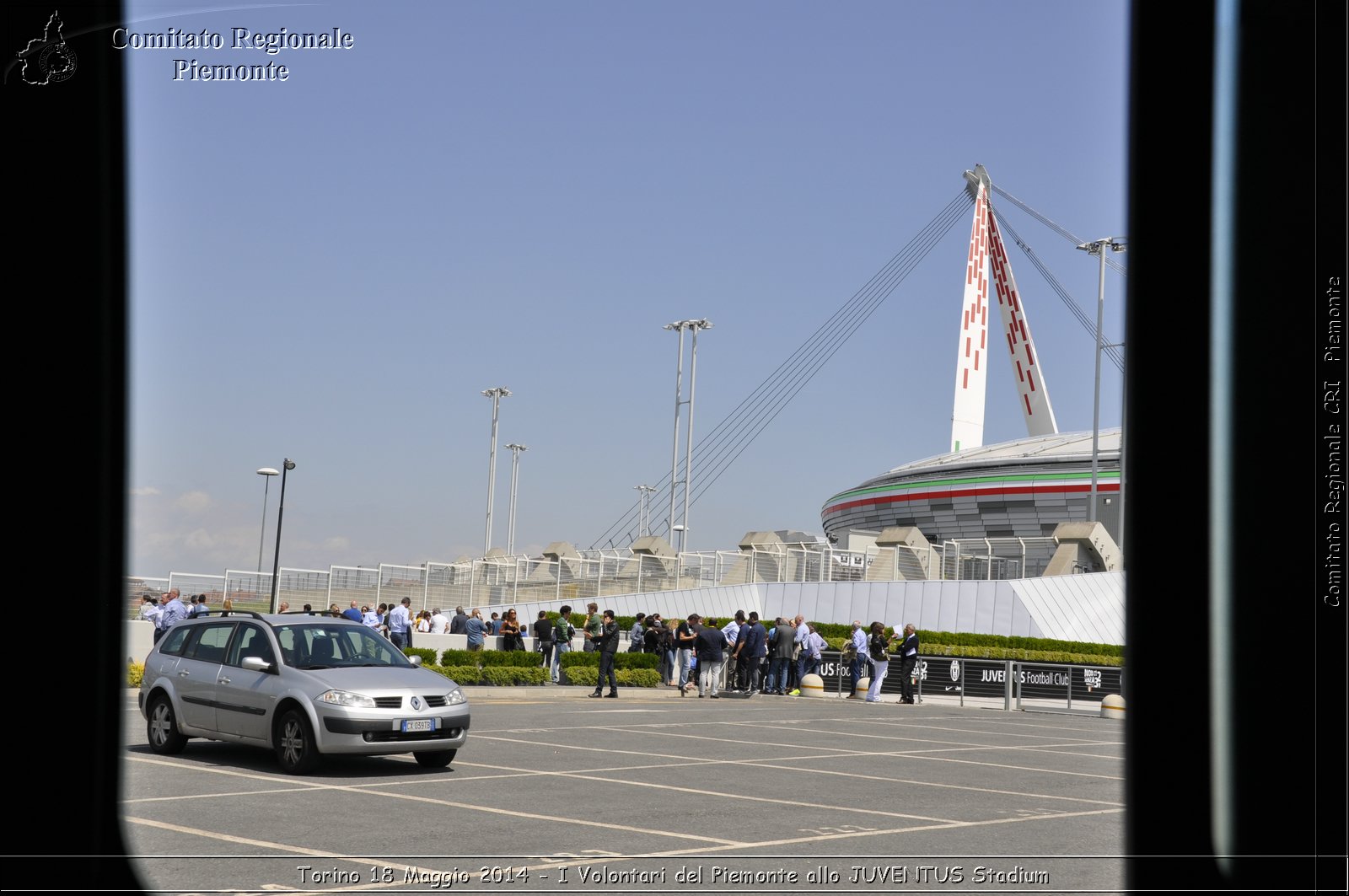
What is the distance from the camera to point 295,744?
1199 cm

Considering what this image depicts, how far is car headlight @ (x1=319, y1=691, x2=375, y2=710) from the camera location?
464 inches

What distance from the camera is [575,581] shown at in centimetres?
4725

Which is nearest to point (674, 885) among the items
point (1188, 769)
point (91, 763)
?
point (1188, 769)

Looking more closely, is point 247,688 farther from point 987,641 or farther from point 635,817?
point 987,641

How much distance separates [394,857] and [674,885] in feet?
5.68

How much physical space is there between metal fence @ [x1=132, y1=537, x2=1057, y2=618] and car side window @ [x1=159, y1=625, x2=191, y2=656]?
98.3 ft

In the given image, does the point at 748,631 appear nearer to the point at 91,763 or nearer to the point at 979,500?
the point at 91,763

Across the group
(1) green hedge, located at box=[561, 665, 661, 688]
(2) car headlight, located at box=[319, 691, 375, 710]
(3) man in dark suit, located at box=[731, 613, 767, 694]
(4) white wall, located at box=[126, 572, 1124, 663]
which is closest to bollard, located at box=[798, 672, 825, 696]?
(3) man in dark suit, located at box=[731, 613, 767, 694]

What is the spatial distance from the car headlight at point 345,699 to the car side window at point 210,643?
5.20 ft

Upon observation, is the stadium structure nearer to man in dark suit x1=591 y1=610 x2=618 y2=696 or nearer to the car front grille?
man in dark suit x1=591 y1=610 x2=618 y2=696

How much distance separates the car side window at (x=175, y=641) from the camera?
13.4 m

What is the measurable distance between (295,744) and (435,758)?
1297 mm

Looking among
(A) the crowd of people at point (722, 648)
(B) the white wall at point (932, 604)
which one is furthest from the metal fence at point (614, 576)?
(A) the crowd of people at point (722, 648)

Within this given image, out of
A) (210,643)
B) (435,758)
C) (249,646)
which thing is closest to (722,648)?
(435,758)
